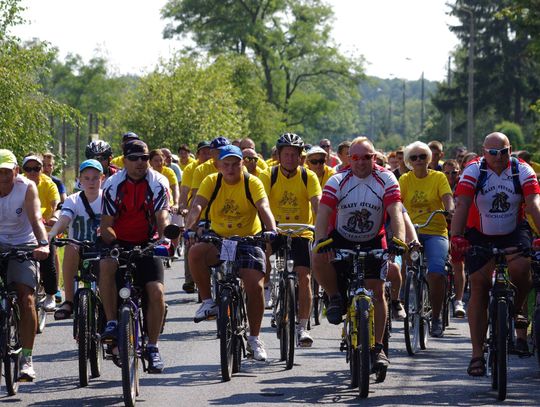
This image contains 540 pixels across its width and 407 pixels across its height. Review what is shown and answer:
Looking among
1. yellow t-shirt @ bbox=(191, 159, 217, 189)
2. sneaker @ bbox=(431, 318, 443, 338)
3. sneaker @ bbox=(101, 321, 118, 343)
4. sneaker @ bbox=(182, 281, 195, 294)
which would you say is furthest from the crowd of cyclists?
sneaker @ bbox=(182, 281, 195, 294)

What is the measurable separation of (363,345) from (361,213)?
1.15m

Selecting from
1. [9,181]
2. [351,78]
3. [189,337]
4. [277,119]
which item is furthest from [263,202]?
[351,78]

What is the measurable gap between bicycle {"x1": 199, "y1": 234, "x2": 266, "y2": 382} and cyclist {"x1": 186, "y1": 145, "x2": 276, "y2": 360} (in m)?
0.09

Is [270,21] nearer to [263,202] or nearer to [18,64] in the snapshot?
[18,64]

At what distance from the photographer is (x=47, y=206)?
634 inches

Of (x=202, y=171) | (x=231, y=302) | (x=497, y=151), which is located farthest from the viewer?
(x=202, y=171)

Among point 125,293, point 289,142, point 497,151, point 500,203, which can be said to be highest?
point 289,142

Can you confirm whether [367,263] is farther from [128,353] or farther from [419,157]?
[419,157]

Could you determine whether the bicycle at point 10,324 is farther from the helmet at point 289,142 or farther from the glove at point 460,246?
the helmet at point 289,142

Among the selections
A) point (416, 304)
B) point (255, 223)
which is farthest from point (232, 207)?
point (416, 304)

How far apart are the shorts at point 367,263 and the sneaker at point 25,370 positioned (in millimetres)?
2443

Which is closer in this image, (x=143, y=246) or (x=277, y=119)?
(x=143, y=246)

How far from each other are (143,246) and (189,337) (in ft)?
13.3

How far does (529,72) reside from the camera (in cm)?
7894
